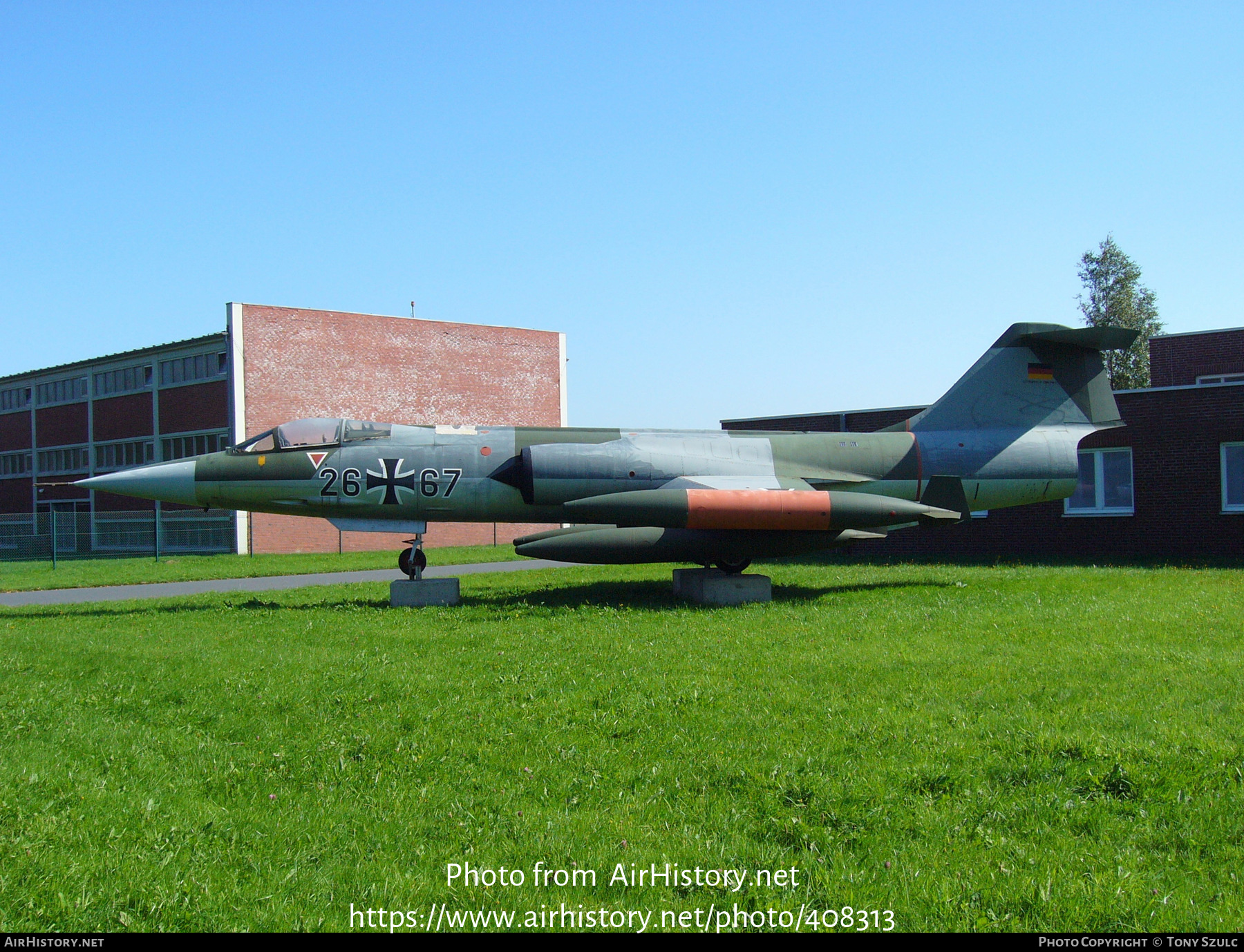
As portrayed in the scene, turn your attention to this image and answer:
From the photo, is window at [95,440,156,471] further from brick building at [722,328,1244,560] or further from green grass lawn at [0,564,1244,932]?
green grass lawn at [0,564,1244,932]

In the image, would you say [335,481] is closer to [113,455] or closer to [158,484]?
[158,484]

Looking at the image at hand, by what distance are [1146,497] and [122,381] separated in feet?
123

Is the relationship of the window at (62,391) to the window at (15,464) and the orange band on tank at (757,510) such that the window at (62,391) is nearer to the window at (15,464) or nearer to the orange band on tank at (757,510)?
the window at (15,464)

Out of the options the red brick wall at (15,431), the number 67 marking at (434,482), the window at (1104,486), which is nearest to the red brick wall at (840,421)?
the window at (1104,486)

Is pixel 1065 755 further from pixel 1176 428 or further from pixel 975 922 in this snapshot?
pixel 1176 428

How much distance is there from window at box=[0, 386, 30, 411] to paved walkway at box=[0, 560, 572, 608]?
2842 cm

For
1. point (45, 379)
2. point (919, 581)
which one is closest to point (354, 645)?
point (919, 581)

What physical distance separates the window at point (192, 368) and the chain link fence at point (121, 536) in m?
5.18

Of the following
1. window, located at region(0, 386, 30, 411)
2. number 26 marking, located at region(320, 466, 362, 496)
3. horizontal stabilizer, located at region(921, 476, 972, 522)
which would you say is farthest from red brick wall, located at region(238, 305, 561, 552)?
horizontal stabilizer, located at region(921, 476, 972, 522)

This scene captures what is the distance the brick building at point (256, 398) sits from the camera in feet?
108

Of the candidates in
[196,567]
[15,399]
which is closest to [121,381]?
[15,399]

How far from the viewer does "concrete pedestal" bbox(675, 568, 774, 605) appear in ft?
43.8

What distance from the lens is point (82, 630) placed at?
11.7 m

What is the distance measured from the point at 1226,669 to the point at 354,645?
8375 mm
